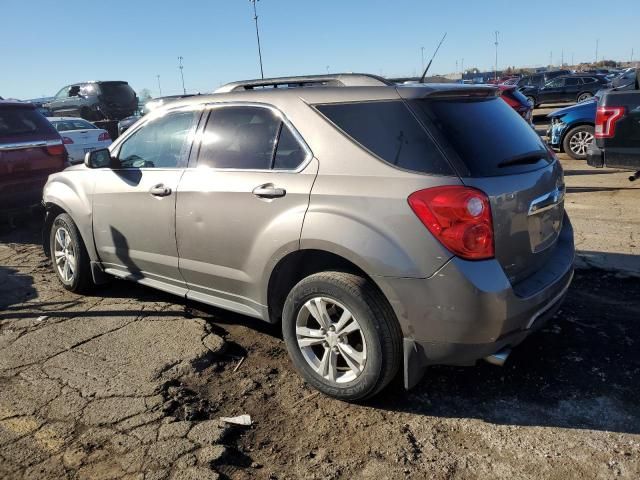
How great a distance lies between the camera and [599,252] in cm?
557

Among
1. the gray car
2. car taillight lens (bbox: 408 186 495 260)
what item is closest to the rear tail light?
the gray car

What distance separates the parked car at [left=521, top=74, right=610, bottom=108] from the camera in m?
26.2

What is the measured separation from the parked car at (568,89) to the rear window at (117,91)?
60.0 ft

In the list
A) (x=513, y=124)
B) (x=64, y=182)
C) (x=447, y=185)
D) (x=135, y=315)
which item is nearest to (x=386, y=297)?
(x=447, y=185)

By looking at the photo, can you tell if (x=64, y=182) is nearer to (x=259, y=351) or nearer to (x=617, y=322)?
(x=259, y=351)

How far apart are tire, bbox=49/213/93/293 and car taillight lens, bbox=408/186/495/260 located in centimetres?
343

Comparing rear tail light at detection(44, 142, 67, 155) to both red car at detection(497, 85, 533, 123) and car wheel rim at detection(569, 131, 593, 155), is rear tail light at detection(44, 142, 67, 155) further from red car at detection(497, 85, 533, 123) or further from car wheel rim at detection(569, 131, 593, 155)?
car wheel rim at detection(569, 131, 593, 155)

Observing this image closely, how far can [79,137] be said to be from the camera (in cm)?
1258

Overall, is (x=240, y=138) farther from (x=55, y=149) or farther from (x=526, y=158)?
(x=55, y=149)

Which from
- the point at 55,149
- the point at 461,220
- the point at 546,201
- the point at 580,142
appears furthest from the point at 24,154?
the point at 580,142

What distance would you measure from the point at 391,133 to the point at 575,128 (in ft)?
32.5

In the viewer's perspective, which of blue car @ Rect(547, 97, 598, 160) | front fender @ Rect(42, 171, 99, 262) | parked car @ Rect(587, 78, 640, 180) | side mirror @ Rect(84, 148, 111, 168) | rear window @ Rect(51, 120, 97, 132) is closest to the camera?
side mirror @ Rect(84, 148, 111, 168)

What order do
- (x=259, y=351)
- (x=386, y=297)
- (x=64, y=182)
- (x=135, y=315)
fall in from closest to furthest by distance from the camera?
(x=386, y=297) < (x=259, y=351) < (x=135, y=315) < (x=64, y=182)

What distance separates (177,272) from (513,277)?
2396 millimetres
